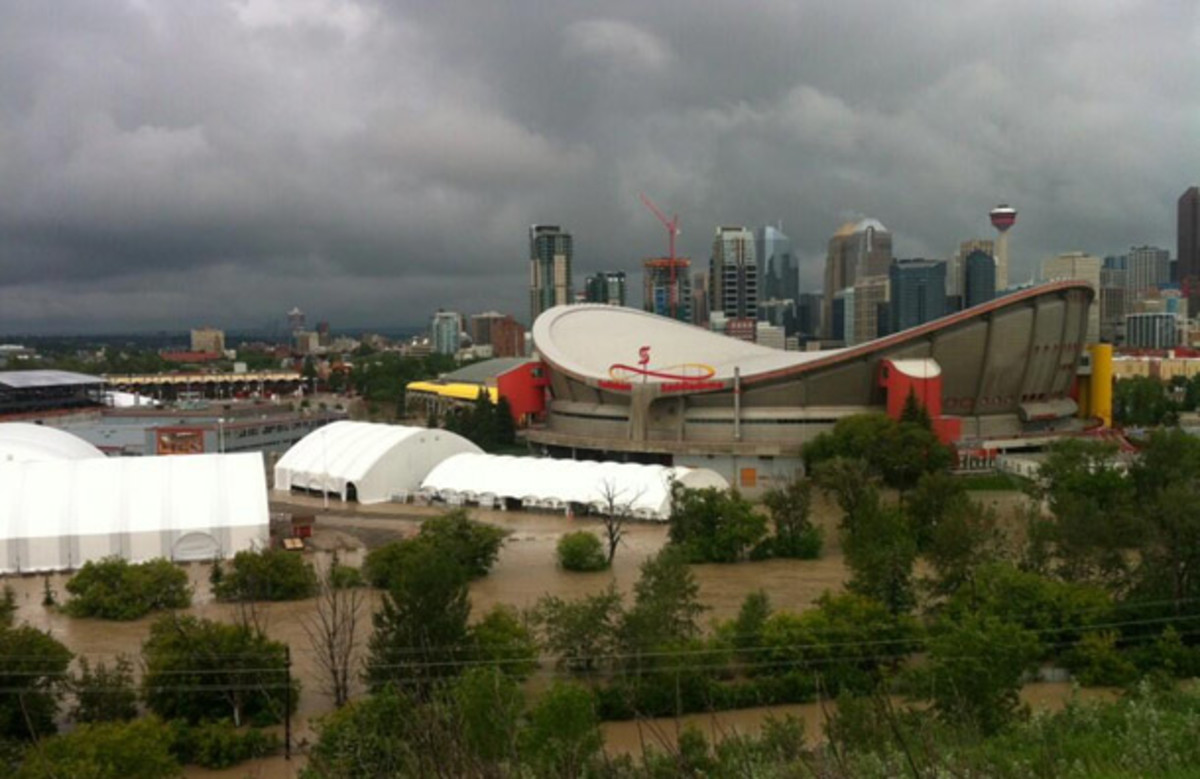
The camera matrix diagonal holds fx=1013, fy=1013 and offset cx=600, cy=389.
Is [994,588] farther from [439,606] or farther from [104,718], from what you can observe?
[104,718]

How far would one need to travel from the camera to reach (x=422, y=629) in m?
11.1

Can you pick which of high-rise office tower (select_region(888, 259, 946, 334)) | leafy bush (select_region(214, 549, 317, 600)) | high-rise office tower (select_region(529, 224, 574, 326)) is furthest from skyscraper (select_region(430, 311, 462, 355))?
leafy bush (select_region(214, 549, 317, 600))

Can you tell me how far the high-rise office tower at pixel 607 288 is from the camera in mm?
123125

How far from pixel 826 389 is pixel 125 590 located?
→ 20.5 metres

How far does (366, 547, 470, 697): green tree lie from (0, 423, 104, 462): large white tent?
53.0 feet

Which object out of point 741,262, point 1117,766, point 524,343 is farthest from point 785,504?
point 524,343

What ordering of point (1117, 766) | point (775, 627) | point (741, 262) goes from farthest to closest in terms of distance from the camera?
point (741, 262) < point (775, 627) < point (1117, 766)

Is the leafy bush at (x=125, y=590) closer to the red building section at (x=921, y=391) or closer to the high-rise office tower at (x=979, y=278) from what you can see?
the red building section at (x=921, y=391)

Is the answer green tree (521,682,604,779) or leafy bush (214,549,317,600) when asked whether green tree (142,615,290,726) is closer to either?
green tree (521,682,604,779)

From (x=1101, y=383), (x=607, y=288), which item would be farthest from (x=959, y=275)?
(x=1101, y=383)

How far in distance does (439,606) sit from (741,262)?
104 metres

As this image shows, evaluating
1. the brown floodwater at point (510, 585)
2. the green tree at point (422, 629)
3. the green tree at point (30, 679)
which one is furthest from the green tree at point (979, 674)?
the green tree at point (30, 679)

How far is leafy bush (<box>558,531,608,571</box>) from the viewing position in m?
18.6

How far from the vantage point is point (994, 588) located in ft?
42.6
